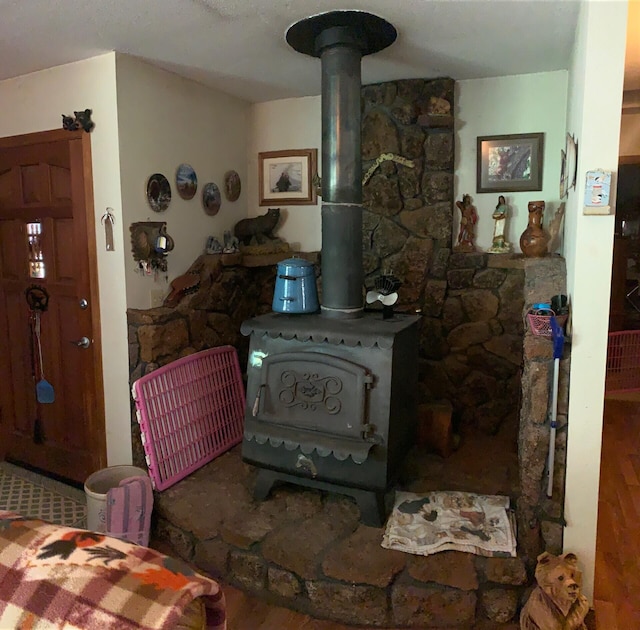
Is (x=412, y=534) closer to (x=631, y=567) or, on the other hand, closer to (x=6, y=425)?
(x=631, y=567)

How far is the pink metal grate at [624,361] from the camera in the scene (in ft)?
14.3

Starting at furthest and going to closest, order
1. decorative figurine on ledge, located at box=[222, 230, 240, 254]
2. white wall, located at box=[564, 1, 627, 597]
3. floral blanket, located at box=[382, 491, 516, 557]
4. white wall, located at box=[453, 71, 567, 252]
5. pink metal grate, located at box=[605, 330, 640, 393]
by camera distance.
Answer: pink metal grate, located at box=[605, 330, 640, 393] < decorative figurine on ledge, located at box=[222, 230, 240, 254] < white wall, located at box=[453, 71, 567, 252] < floral blanket, located at box=[382, 491, 516, 557] < white wall, located at box=[564, 1, 627, 597]

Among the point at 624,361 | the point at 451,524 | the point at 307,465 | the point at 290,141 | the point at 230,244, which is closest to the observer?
the point at 451,524

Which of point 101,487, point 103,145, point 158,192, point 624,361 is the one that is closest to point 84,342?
point 101,487

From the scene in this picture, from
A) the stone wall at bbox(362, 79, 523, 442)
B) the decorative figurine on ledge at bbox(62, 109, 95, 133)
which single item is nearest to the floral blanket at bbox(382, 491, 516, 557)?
the stone wall at bbox(362, 79, 523, 442)

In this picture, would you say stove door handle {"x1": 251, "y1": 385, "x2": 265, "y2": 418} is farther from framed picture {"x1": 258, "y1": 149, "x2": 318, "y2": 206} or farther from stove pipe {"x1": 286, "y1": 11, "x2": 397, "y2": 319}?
framed picture {"x1": 258, "y1": 149, "x2": 318, "y2": 206}

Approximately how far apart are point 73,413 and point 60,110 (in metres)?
1.50

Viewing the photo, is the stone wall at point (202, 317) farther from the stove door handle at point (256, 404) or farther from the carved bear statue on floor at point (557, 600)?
the carved bear statue on floor at point (557, 600)

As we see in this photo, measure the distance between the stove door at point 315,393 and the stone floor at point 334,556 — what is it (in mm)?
395

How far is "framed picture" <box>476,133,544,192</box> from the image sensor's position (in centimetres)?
283

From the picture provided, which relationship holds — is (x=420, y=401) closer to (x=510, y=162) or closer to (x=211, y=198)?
(x=510, y=162)

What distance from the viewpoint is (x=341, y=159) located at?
2.30 meters

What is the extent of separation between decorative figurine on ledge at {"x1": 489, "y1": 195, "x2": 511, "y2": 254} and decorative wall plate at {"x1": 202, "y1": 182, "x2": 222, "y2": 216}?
4.96ft

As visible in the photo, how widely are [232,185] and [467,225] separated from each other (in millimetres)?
1366
